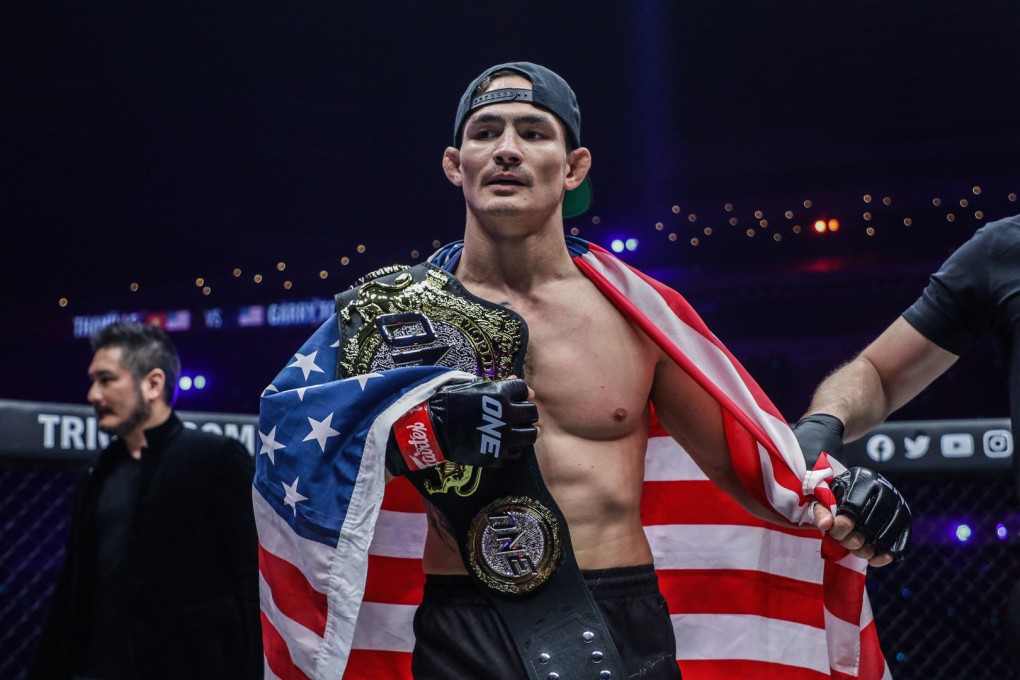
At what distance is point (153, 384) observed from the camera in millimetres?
3223

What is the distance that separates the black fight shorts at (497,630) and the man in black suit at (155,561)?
141 centimetres

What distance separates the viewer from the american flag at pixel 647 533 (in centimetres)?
163

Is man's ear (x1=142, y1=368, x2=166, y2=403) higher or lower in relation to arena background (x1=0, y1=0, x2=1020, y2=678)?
lower

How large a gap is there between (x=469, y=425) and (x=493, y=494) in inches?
8.6

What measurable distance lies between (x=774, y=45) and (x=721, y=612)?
19.3ft

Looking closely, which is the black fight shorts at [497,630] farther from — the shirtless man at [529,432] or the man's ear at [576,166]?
the man's ear at [576,166]

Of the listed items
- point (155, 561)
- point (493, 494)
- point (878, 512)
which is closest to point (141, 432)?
point (155, 561)

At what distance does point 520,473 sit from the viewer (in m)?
1.71

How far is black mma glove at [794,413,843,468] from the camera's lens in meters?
1.84

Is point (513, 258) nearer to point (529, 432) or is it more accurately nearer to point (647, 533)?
point (529, 432)

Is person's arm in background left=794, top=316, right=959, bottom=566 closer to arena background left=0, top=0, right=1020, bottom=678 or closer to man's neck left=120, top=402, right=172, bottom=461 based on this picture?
man's neck left=120, top=402, right=172, bottom=461

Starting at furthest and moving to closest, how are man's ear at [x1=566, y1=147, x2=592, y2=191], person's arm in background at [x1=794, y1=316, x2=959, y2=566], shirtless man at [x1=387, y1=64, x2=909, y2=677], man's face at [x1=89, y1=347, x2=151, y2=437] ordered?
1. man's face at [x1=89, y1=347, x2=151, y2=437]
2. man's ear at [x1=566, y1=147, x2=592, y2=191]
3. person's arm in background at [x1=794, y1=316, x2=959, y2=566]
4. shirtless man at [x1=387, y1=64, x2=909, y2=677]

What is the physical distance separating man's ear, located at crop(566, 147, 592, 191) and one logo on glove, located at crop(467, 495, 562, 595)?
0.60 m

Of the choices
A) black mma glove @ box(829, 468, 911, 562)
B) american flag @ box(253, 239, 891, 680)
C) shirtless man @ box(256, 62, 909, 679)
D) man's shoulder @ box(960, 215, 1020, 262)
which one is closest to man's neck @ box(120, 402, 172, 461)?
american flag @ box(253, 239, 891, 680)
